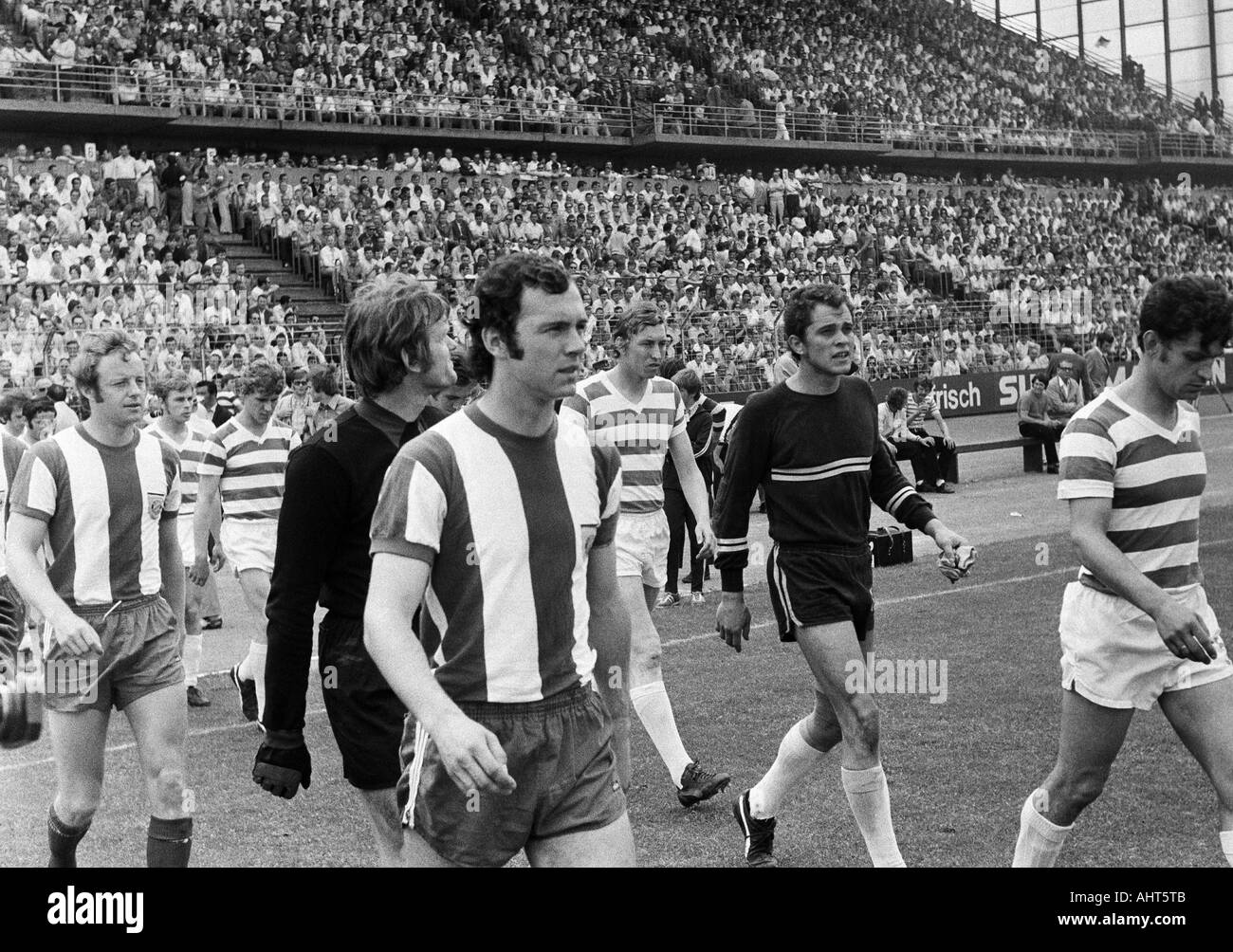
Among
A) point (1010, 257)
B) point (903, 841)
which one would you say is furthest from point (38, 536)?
point (1010, 257)

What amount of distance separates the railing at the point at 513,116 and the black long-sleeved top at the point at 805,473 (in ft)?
80.6

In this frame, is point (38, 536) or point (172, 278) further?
point (172, 278)

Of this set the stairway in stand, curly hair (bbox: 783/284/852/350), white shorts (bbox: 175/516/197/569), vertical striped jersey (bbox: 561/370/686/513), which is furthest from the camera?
the stairway in stand

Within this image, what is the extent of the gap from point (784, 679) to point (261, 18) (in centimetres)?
2560

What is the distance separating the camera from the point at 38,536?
17.9 ft

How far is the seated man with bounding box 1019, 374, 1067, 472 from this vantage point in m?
22.4

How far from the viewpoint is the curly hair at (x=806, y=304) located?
5.61 meters

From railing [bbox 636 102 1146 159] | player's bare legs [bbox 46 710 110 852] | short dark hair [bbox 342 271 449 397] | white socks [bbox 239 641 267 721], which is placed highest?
railing [bbox 636 102 1146 159]

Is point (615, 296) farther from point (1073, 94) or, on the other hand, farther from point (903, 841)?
point (1073, 94)

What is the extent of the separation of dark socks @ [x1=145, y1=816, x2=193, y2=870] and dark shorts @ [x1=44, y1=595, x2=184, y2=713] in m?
0.49

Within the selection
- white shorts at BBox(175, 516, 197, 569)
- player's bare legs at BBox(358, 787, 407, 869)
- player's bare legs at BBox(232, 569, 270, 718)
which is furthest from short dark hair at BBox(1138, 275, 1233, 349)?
white shorts at BBox(175, 516, 197, 569)

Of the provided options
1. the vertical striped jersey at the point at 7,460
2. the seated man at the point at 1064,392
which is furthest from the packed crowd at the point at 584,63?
the vertical striped jersey at the point at 7,460

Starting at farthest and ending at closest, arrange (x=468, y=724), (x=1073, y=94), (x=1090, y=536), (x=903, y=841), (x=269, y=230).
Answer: (x=1073, y=94) → (x=269, y=230) → (x=903, y=841) → (x=1090, y=536) → (x=468, y=724)

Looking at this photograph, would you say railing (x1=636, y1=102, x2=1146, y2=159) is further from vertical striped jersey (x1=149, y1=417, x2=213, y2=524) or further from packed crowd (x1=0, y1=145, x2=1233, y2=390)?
vertical striped jersey (x1=149, y1=417, x2=213, y2=524)
